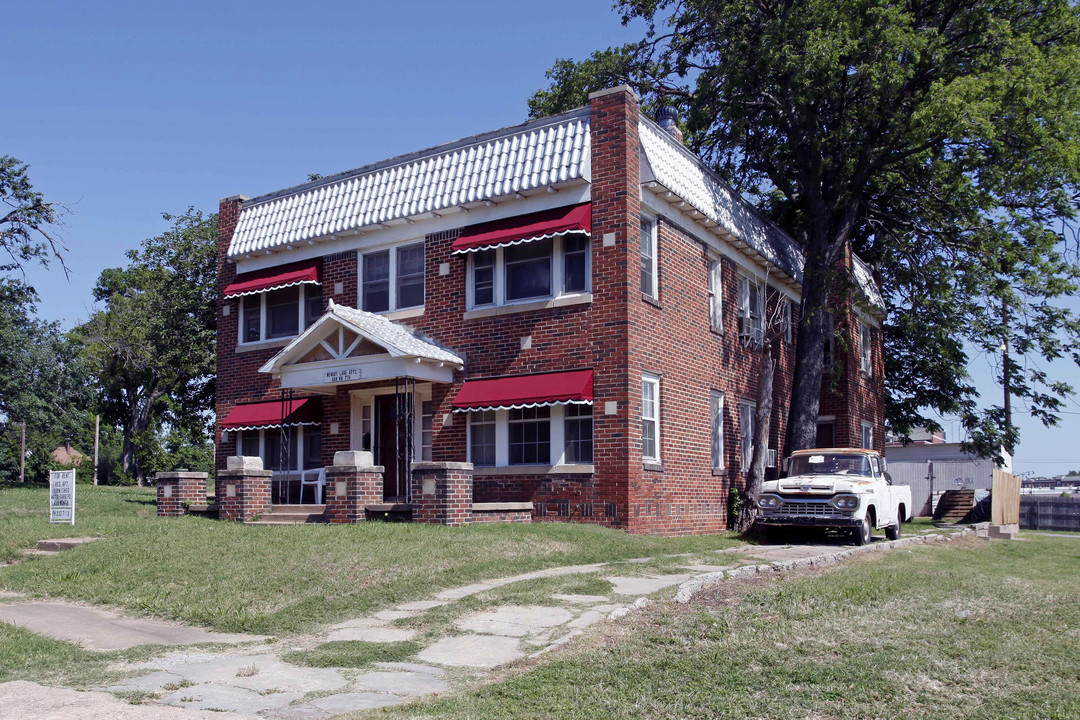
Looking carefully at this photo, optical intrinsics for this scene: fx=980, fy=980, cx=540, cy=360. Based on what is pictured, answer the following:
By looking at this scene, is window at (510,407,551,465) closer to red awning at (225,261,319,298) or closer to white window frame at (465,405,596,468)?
white window frame at (465,405,596,468)

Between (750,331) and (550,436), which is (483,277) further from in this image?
(750,331)

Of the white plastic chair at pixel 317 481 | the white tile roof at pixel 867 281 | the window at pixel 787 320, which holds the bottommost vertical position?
the white plastic chair at pixel 317 481

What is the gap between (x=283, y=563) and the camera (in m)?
11.8

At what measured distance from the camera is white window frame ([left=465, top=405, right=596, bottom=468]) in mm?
17266

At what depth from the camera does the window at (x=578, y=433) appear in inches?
674

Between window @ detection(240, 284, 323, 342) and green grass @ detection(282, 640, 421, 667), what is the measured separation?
1321cm

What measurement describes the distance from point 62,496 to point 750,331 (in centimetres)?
1441

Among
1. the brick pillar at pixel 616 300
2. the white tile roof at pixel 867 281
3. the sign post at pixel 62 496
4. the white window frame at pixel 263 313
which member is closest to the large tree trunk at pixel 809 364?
the white tile roof at pixel 867 281

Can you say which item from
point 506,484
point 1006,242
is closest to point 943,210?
point 1006,242

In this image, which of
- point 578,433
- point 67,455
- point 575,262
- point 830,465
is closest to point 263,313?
point 575,262

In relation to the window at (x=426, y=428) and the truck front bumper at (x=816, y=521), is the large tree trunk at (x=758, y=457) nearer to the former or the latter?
the truck front bumper at (x=816, y=521)

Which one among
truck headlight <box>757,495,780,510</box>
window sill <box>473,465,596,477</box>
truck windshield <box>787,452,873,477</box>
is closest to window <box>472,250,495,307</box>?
window sill <box>473,465,596,477</box>

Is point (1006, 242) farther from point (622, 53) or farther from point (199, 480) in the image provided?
point (199, 480)

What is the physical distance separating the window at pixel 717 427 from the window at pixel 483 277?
5271mm
